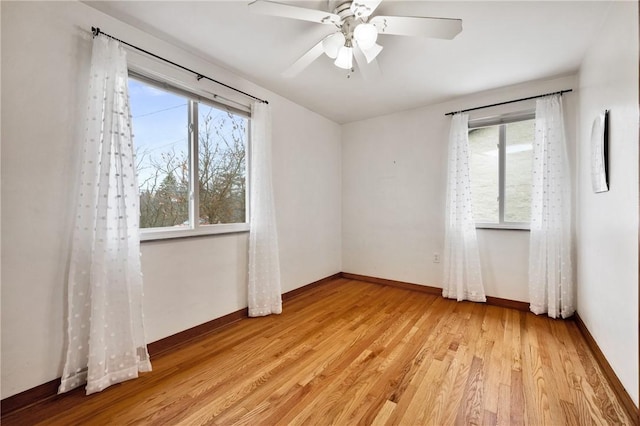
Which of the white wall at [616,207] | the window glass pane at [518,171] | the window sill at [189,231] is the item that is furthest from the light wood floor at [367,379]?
the window glass pane at [518,171]

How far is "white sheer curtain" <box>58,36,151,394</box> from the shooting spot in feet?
5.20

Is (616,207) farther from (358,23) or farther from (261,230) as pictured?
(261,230)

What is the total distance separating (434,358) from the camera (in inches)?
75.9

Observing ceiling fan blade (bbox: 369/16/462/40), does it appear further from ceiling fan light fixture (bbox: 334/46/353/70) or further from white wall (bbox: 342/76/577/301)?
white wall (bbox: 342/76/577/301)

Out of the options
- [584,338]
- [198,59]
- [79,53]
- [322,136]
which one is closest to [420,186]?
[322,136]

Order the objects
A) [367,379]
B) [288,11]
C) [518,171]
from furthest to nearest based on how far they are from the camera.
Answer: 1. [518,171]
2. [367,379]
3. [288,11]

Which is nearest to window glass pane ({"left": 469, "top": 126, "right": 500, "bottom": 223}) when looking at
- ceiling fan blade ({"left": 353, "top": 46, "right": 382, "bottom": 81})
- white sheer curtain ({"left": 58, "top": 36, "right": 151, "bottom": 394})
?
ceiling fan blade ({"left": 353, "top": 46, "right": 382, "bottom": 81})

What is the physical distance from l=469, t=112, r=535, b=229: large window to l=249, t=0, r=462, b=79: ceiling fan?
1962 millimetres

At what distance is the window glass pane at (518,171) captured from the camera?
2846mm

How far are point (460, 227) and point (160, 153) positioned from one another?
3.16 meters

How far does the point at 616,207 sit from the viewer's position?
1.59 m

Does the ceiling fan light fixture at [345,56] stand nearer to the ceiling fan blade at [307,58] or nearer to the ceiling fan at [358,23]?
the ceiling fan at [358,23]

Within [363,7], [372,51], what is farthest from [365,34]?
[372,51]

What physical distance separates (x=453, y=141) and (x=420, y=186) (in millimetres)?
678
